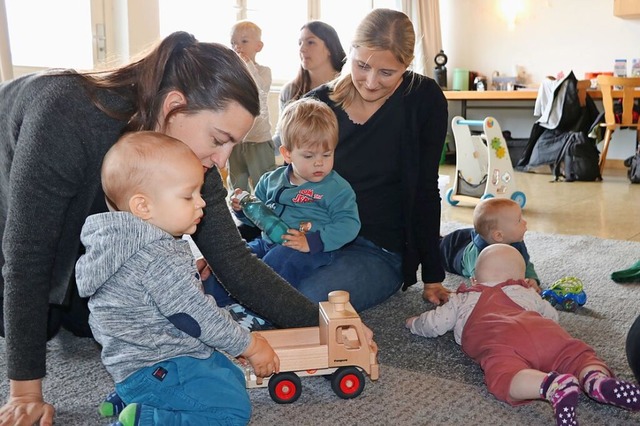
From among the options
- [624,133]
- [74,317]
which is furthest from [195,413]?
[624,133]

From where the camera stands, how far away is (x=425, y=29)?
279 inches

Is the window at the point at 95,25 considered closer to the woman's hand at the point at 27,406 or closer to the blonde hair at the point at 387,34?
the blonde hair at the point at 387,34

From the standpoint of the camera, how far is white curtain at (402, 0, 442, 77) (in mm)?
6984

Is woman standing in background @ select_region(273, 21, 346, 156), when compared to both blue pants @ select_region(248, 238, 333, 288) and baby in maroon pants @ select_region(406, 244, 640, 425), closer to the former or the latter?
blue pants @ select_region(248, 238, 333, 288)

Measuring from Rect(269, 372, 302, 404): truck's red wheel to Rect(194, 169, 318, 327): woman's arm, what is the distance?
161 mm

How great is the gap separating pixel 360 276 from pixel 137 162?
38.0 inches

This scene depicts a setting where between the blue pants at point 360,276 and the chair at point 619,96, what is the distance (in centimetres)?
415

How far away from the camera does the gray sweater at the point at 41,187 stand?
1166mm

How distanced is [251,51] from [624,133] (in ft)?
14.1

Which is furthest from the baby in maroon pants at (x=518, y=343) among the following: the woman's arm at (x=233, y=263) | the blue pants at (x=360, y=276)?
the woman's arm at (x=233, y=263)

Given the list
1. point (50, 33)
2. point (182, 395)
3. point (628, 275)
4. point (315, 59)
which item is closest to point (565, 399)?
point (182, 395)

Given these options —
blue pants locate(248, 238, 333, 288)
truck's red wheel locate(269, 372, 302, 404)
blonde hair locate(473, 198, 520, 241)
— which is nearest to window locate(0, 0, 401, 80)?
blonde hair locate(473, 198, 520, 241)

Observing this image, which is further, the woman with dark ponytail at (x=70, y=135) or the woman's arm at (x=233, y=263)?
the woman's arm at (x=233, y=263)

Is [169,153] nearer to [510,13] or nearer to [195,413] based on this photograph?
[195,413]
